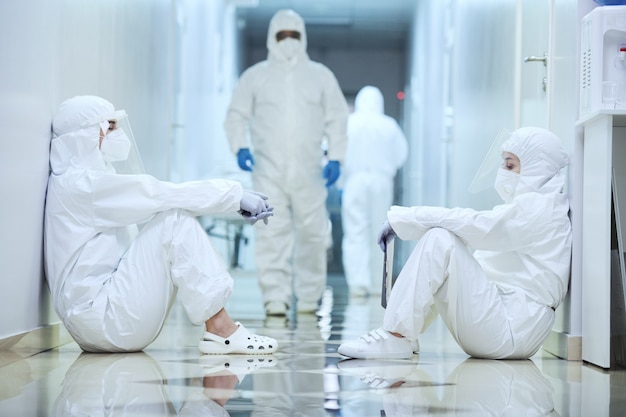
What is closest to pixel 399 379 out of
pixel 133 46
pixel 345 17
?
pixel 133 46

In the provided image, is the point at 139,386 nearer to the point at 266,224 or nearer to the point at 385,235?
the point at 266,224

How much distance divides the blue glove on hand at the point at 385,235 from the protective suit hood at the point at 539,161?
1.37 feet

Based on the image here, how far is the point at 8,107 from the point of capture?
2.54 m

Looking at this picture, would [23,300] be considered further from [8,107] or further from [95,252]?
[8,107]

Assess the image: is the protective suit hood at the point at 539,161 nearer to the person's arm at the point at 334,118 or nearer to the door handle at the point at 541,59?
the door handle at the point at 541,59

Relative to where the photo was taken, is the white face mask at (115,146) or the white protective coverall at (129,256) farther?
the white face mask at (115,146)

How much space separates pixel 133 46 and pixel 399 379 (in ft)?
8.28

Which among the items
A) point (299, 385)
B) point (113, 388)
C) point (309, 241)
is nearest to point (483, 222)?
point (299, 385)

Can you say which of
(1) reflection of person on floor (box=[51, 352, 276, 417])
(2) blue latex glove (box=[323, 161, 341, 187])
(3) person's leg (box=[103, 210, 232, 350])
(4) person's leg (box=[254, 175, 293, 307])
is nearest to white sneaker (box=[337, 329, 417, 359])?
(1) reflection of person on floor (box=[51, 352, 276, 417])

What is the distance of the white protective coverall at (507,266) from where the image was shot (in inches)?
104

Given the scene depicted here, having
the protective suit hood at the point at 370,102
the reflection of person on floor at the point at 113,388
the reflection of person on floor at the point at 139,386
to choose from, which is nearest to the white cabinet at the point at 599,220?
the reflection of person on floor at the point at 139,386

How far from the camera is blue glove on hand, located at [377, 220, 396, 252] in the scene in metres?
2.77

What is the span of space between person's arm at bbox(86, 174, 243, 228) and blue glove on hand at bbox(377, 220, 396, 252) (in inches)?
18.1

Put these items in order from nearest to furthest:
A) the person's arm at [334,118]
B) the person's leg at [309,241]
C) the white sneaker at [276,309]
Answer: the white sneaker at [276,309]
the person's leg at [309,241]
the person's arm at [334,118]
